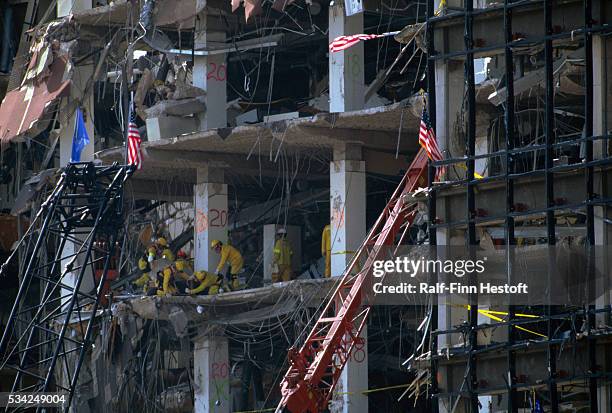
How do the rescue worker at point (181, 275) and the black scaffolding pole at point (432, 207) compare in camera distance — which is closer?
the black scaffolding pole at point (432, 207)

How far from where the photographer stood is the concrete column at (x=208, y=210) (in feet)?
140

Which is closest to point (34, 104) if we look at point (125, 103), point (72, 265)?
point (125, 103)

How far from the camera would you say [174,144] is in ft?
136

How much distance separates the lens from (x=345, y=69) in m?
39.2

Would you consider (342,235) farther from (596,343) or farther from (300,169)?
(596,343)

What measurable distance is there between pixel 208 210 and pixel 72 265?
129 inches

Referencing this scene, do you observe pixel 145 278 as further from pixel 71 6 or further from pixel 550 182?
pixel 550 182

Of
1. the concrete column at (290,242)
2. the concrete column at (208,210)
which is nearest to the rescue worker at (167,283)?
the concrete column at (208,210)

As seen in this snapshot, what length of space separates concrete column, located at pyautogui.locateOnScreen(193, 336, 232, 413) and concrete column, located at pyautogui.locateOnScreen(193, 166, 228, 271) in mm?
1745

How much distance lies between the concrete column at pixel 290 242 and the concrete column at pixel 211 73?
2.77 metres

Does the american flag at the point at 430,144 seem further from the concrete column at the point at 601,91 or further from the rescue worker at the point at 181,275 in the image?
the rescue worker at the point at 181,275

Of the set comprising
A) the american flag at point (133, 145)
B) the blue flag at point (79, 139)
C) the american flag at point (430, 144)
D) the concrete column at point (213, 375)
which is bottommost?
the concrete column at point (213, 375)

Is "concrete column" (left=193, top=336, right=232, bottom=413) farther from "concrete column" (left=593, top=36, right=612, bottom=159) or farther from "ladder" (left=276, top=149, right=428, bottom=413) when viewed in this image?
"concrete column" (left=593, top=36, right=612, bottom=159)

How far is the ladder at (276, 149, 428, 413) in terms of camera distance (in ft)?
116
